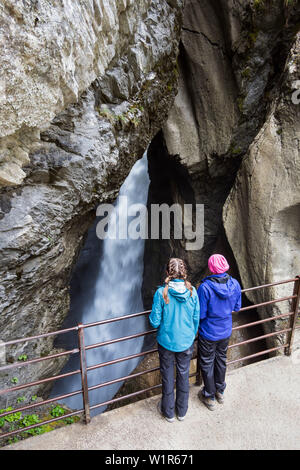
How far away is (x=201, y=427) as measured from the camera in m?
2.85

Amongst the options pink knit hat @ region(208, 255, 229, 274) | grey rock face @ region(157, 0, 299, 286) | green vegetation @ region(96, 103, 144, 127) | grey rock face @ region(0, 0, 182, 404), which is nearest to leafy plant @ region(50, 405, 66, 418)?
grey rock face @ region(0, 0, 182, 404)

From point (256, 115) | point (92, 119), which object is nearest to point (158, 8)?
point (92, 119)

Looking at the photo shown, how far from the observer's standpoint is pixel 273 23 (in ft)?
21.8

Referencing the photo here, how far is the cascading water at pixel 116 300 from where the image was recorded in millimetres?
9625

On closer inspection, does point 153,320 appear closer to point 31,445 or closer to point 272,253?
point 31,445

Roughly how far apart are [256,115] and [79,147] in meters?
5.20

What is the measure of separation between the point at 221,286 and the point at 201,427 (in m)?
1.40

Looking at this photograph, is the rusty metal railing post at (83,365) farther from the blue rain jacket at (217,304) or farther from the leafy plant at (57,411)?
the leafy plant at (57,411)

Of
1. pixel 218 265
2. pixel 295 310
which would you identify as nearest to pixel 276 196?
pixel 295 310

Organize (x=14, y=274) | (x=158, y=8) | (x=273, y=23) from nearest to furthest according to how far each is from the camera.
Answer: (x=14, y=274) < (x=158, y=8) < (x=273, y=23)

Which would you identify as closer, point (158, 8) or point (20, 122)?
point (20, 122)

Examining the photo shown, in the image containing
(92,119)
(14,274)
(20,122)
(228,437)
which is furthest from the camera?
(92,119)

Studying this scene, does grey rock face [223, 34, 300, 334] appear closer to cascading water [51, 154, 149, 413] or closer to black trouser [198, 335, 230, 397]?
black trouser [198, 335, 230, 397]

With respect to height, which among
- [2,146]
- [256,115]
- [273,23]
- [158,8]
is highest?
[273,23]
